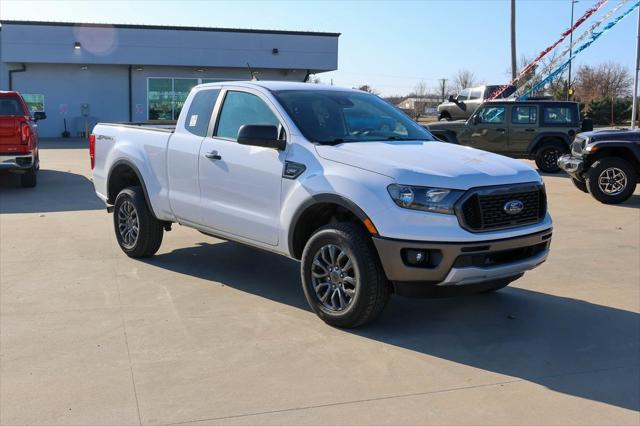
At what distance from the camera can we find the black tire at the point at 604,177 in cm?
1171

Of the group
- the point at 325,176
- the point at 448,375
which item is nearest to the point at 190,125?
the point at 325,176

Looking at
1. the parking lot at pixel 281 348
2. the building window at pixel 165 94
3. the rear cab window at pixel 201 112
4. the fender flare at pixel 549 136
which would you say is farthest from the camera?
the building window at pixel 165 94

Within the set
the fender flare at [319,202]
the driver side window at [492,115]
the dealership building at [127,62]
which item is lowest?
the fender flare at [319,202]

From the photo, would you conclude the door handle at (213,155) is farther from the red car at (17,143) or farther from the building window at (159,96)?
the building window at (159,96)

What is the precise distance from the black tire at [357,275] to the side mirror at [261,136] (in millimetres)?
823

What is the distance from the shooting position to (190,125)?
6.46 meters

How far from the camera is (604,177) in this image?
11.9 meters

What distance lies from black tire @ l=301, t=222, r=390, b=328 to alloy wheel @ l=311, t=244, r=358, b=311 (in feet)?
0.04

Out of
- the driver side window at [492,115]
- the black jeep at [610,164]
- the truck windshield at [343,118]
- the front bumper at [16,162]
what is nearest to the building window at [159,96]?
the driver side window at [492,115]

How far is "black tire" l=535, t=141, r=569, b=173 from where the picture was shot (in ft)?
55.3

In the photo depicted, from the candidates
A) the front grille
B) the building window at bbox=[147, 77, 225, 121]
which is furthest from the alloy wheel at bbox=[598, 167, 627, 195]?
the building window at bbox=[147, 77, 225, 121]

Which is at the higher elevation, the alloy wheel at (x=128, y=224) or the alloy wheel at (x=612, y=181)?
the alloy wheel at (x=612, y=181)

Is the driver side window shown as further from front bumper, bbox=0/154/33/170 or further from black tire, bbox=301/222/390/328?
black tire, bbox=301/222/390/328

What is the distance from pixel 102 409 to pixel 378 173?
2.39 metres
